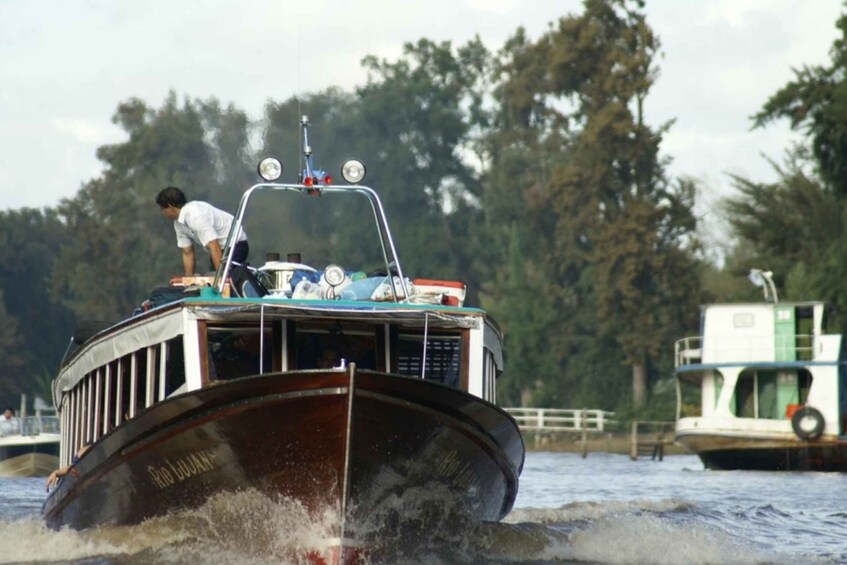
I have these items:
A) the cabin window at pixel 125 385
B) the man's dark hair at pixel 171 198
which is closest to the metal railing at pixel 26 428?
the man's dark hair at pixel 171 198

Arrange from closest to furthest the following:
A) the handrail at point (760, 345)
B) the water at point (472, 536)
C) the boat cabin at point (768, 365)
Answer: the water at point (472, 536), the boat cabin at point (768, 365), the handrail at point (760, 345)

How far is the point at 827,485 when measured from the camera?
96.4ft

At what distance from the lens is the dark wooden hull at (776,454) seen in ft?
122

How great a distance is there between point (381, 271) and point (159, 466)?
11.2ft

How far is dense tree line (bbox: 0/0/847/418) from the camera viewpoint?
172 ft

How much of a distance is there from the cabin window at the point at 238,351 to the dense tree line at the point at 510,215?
105 ft

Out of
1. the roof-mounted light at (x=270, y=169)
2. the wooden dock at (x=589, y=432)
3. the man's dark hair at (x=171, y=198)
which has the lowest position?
the wooden dock at (x=589, y=432)

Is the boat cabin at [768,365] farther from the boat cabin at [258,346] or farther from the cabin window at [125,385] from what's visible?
the cabin window at [125,385]

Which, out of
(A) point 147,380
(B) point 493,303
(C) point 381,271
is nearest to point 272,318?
(A) point 147,380

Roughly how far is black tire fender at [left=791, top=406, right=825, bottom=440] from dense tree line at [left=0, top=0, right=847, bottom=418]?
9401 mm

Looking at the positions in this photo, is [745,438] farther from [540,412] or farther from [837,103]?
[540,412]

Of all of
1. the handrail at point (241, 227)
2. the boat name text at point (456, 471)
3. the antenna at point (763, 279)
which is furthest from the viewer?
the antenna at point (763, 279)

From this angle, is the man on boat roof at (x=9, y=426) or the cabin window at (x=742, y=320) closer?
the man on boat roof at (x=9, y=426)

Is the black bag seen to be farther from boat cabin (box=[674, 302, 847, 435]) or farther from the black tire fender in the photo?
boat cabin (box=[674, 302, 847, 435])
